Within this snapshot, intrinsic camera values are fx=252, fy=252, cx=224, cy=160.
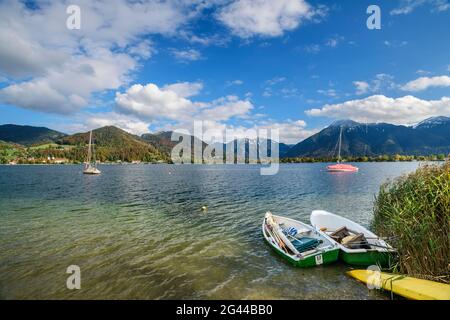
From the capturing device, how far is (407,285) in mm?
9570

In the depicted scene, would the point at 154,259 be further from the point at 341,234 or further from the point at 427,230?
the point at 427,230

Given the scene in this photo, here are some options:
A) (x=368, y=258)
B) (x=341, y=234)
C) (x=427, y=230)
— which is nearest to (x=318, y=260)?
(x=368, y=258)

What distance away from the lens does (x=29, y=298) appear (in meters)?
10.2

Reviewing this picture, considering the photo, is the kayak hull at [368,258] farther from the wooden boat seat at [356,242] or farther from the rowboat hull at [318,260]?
the wooden boat seat at [356,242]

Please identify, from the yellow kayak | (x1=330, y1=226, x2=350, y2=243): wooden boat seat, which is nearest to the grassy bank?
the yellow kayak

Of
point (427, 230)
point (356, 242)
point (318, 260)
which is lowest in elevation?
point (318, 260)

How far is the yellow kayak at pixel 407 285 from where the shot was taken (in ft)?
29.0

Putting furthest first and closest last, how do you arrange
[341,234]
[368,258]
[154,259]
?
1. [341,234]
2. [154,259]
3. [368,258]

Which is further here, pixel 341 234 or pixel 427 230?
pixel 341 234

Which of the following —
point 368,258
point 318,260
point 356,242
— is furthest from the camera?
point 356,242

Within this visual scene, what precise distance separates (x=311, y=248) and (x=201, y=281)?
6.38 m

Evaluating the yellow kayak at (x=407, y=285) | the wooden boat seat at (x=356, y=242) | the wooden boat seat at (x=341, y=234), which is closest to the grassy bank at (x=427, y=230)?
the yellow kayak at (x=407, y=285)
